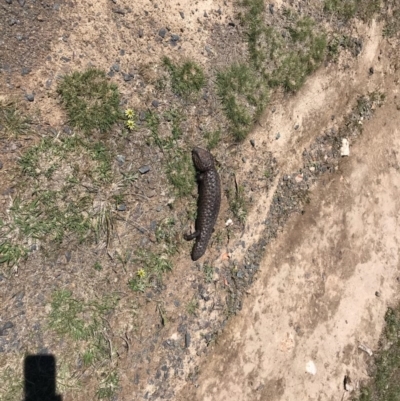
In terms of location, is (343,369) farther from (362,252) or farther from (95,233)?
(95,233)

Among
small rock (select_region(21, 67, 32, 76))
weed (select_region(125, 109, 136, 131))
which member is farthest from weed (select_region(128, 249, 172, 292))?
small rock (select_region(21, 67, 32, 76))

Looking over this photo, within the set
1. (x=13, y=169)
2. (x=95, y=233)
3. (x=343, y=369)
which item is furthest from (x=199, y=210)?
(x=343, y=369)

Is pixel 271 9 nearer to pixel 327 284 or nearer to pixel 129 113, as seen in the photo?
pixel 129 113

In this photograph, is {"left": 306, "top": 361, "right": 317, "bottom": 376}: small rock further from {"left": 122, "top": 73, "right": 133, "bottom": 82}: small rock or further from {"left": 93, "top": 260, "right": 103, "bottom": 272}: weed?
{"left": 122, "top": 73, "right": 133, "bottom": 82}: small rock

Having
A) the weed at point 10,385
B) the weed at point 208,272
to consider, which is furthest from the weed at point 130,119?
the weed at point 10,385

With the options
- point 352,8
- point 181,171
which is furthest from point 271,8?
point 181,171

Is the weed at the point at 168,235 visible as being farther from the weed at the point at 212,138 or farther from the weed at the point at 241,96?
the weed at the point at 241,96

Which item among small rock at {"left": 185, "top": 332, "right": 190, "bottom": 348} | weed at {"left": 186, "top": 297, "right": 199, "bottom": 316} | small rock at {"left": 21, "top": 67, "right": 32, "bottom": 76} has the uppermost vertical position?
small rock at {"left": 21, "top": 67, "right": 32, "bottom": 76}

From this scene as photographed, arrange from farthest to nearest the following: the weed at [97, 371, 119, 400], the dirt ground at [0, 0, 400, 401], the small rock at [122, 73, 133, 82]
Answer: the small rock at [122, 73, 133, 82], the weed at [97, 371, 119, 400], the dirt ground at [0, 0, 400, 401]
